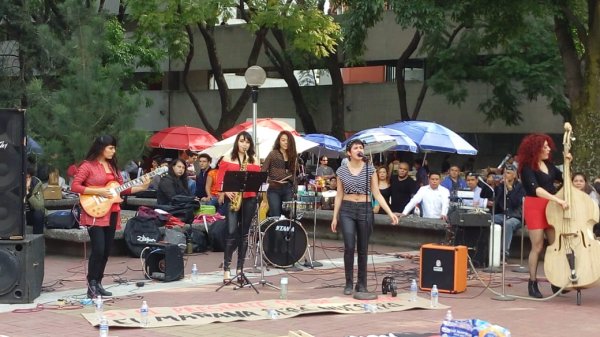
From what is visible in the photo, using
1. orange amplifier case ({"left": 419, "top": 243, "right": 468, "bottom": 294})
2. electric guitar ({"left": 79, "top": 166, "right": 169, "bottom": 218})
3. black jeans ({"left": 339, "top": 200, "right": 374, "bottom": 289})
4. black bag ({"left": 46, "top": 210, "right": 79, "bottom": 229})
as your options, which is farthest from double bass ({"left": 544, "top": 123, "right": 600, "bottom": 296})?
black bag ({"left": 46, "top": 210, "right": 79, "bottom": 229})

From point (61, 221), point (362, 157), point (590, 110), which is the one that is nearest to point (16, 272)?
point (362, 157)

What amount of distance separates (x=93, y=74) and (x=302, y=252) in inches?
341

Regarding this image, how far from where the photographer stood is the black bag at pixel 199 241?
16516mm

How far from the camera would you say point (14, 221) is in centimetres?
1117

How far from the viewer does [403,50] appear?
118ft

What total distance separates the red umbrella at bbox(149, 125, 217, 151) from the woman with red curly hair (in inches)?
705

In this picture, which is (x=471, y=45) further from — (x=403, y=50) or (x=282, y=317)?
(x=282, y=317)

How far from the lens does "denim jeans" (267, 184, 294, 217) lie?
14555 mm

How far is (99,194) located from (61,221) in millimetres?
5026

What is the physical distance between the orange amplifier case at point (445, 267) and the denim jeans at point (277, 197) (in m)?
2.75

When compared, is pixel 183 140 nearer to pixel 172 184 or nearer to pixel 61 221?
pixel 172 184

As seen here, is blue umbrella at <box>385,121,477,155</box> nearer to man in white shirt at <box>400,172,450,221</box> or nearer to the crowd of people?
man in white shirt at <box>400,172,450,221</box>

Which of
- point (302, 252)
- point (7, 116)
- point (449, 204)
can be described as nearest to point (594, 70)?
point (449, 204)

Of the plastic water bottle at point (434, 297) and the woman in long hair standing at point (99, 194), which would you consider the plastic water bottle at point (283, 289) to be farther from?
the woman in long hair standing at point (99, 194)
